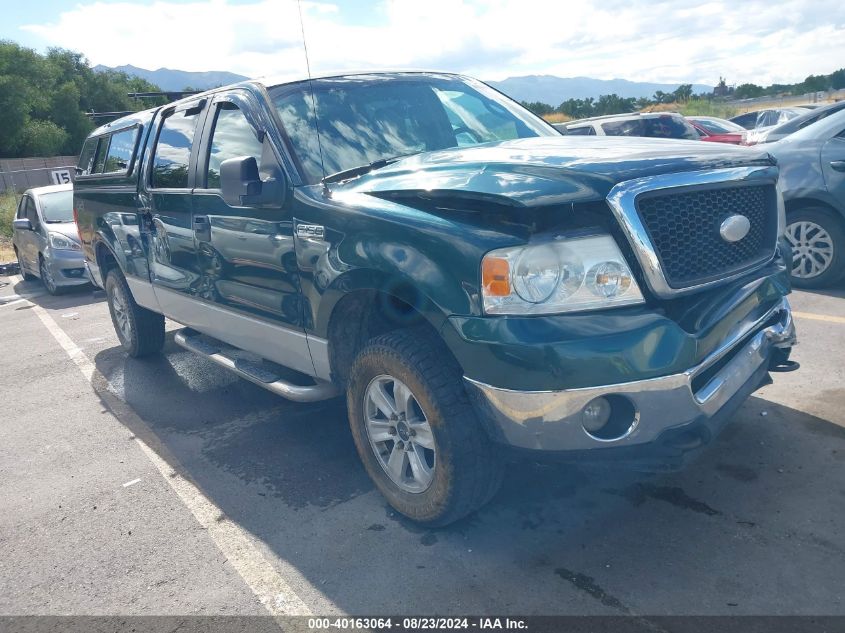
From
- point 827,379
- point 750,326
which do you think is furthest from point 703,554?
point 827,379

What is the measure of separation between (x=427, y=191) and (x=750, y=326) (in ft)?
4.78

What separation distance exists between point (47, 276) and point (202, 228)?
7.88 meters

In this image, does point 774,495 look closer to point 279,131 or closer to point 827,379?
point 827,379

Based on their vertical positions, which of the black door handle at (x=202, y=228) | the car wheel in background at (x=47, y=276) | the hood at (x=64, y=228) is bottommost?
the car wheel in background at (x=47, y=276)

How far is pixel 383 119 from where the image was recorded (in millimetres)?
3951

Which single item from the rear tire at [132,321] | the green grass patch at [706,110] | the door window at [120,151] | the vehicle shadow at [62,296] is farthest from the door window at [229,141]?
the green grass patch at [706,110]

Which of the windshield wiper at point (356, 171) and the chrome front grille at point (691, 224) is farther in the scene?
the windshield wiper at point (356, 171)

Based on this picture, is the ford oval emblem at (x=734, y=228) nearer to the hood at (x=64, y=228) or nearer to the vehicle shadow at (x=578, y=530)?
the vehicle shadow at (x=578, y=530)

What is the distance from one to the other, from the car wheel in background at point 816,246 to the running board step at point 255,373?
14.9 ft

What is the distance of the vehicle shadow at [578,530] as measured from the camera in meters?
2.64

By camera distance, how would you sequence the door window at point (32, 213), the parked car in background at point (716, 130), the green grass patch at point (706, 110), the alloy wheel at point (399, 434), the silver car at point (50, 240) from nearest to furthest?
1. the alloy wheel at point (399, 434)
2. the silver car at point (50, 240)
3. the door window at point (32, 213)
4. the parked car in background at point (716, 130)
5. the green grass patch at point (706, 110)

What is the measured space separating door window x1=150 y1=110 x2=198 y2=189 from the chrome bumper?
113 inches

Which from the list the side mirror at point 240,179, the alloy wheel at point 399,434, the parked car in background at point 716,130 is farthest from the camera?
the parked car in background at point 716,130

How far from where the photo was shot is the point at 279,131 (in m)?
3.72
